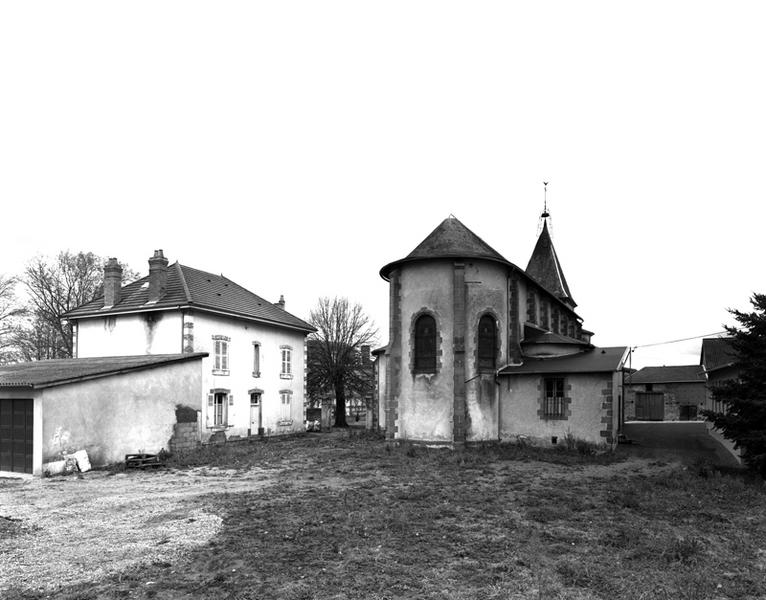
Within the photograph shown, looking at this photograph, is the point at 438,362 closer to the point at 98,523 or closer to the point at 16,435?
the point at 98,523

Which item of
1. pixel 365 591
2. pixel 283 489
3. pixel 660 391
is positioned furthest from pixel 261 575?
pixel 660 391

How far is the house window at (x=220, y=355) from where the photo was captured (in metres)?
26.3

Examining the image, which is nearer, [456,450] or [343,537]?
[343,537]

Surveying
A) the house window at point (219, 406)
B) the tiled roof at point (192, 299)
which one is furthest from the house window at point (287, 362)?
the house window at point (219, 406)

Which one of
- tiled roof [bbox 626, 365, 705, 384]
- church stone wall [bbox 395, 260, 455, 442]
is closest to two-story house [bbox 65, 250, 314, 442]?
church stone wall [bbox 395, 260, 455, 442]

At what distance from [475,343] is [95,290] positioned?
29.8 metres

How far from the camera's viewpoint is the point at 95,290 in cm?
3856

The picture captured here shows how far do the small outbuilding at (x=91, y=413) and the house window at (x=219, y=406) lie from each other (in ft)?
16.2

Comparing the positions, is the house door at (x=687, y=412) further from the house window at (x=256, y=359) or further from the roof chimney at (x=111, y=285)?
the roof chimney at (x=111, y=285)

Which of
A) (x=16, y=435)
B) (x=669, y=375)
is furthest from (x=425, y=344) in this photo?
(x=669, y=375)

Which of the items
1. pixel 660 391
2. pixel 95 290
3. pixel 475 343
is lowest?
pixel 660 391

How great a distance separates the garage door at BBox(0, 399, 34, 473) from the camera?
16656mm

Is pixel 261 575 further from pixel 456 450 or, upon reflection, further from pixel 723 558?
pixel 456 450

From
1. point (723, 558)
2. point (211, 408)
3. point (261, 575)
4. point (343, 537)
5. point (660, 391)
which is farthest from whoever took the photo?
point (660, 391)
